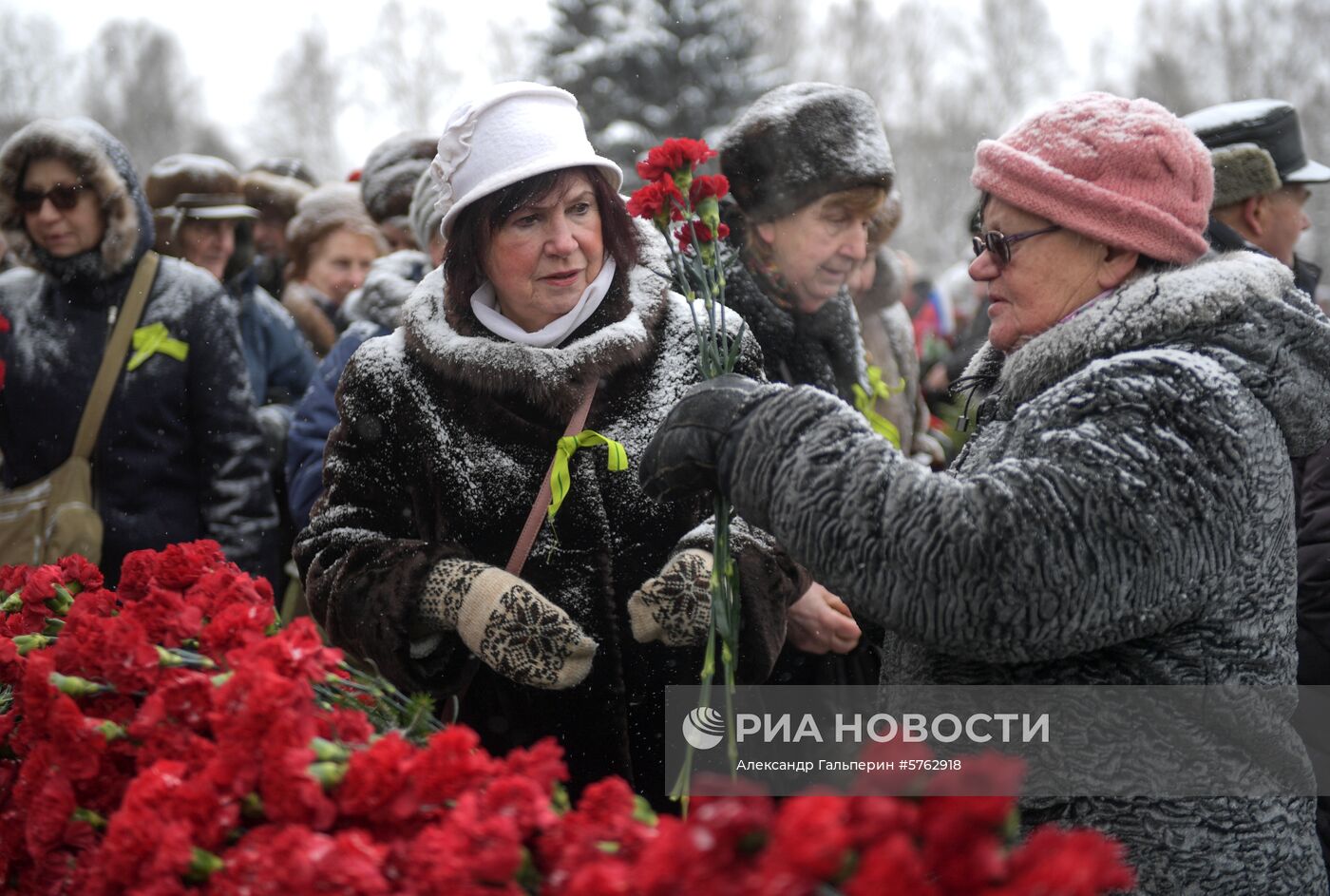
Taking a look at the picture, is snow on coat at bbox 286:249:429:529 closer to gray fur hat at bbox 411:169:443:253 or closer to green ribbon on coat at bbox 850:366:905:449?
gray fur hat at bbox 411:169:443:253

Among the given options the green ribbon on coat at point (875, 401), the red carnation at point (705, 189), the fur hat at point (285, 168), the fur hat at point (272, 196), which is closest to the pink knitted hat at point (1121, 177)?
the red carnation at point (705, 189)

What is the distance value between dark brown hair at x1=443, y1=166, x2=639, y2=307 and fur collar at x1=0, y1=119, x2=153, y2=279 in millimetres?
1933

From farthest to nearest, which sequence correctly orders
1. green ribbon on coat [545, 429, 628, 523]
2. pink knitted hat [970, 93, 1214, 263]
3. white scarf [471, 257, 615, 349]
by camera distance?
white scarf [471, 257, 615, 349] → green ribbon on coat [545, 429, 628, 523] → pink knitted hat [970, 93, 1214, 263]

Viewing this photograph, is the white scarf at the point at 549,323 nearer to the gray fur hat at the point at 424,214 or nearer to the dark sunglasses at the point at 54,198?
the gray fur hat at the point at 424,214

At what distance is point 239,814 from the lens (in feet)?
4.62

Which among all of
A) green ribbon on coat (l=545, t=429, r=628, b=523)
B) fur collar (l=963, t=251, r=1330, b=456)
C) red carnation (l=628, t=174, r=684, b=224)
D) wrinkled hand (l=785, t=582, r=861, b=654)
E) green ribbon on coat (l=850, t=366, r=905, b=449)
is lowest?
wrinkled hand (l=785, t=582, r=861, b=654)

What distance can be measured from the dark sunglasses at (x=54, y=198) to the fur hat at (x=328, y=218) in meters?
1.72

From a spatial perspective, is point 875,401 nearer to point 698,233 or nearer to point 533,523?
point 533,523

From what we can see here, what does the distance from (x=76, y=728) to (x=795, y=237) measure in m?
2.43

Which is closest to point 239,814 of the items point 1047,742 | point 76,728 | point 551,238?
point 76,728

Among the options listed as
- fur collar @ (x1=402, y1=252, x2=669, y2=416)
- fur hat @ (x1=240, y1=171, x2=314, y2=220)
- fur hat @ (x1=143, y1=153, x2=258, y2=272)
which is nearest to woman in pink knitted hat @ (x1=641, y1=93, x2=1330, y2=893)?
fur collar @ (x1=402, y1=252, x2=669, y2=416)

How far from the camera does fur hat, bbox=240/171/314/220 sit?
7.06 m

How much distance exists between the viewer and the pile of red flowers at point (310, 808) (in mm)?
1025

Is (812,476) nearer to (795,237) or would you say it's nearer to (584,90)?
(795,237)
